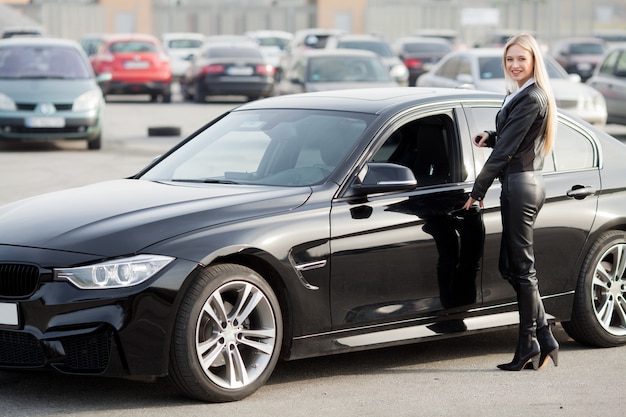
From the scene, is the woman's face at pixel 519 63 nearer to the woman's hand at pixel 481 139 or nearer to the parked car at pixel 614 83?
the woman's hand at pixel 481 139

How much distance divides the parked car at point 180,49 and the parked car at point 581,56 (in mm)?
12449

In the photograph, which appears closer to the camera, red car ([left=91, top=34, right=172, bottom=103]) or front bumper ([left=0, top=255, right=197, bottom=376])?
front bumper ([left=0, top=255, right=197, bottom=376])

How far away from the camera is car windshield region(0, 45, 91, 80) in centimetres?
1991

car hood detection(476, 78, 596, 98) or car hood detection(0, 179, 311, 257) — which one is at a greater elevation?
car hood detection(0, 179, 311, 257)

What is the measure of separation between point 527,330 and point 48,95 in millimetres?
13667

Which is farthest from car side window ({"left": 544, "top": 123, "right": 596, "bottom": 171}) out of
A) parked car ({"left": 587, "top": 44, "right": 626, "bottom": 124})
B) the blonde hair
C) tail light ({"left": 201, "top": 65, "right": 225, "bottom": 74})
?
tail light ({"left": 201, "top": 65, "right": 225, "bottom": 74})

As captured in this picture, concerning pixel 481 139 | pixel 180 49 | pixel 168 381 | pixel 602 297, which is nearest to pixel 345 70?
pixel 602 297

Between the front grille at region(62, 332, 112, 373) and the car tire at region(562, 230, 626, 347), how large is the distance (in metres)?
2.84

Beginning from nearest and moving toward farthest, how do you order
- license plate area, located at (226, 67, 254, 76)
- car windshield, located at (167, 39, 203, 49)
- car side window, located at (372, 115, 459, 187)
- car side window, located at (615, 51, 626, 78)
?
car side window, located at (372, 115, 459, 187) < car side window, located at (615, 51, 626, 78) < license plate area, located at (226, 67, 254, 76) < car windshield, located at (167, 39, 203, 49)

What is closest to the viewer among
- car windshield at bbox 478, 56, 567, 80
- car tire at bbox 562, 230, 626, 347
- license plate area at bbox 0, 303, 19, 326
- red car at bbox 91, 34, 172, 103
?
license plate area at bbox 0, 303, 19, 326

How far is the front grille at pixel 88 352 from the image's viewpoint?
5.78 m

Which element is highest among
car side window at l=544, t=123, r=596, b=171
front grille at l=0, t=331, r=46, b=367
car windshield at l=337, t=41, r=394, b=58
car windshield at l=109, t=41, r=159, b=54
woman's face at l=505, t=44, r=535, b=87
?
woman's face at l=505, t=44, r=535, b=87

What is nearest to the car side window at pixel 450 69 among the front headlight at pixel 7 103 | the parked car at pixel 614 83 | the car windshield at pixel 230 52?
the parked car at pixel 614 83

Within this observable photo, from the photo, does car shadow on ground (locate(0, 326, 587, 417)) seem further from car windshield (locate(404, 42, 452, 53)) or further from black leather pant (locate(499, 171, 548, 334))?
car windshield (locate(404, 42, 452, 53))
